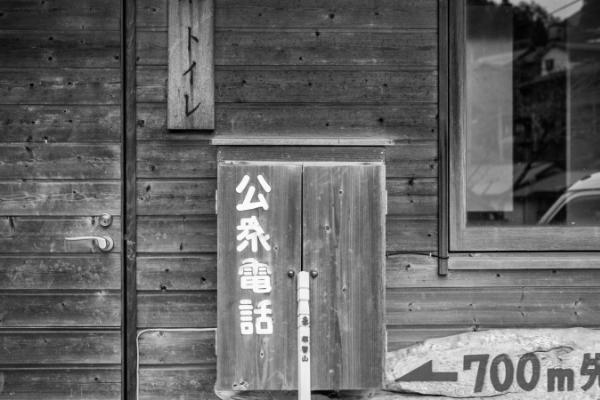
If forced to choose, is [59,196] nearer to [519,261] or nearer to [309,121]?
[309,121]

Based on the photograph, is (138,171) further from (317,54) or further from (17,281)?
(317,54)

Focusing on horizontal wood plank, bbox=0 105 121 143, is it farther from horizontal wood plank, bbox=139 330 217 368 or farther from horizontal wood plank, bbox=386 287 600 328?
horizontal wood plank, bbox=386 287 600 328

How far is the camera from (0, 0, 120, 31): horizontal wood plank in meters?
4.07

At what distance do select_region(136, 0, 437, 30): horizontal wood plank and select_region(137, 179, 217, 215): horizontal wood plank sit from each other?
32.6 inches

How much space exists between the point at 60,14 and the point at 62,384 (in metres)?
1.94

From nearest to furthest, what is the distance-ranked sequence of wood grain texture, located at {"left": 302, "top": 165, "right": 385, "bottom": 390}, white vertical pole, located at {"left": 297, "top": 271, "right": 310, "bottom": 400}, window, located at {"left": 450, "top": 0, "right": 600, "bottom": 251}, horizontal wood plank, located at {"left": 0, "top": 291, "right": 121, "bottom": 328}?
white vertical pole, located at {"left": 297, "top": 271, "right": 310, "bottom": 400} → wood grain texture, located at {"left": 302, "top": 165, "right": 385, "bottom": 390} → horizontal wood plank, located at {"left": 0, "top": 291, "right": 121, "bottom": 328} → window, located at {"left": 450, "top": 0, "right": 600, "bottom": 251}

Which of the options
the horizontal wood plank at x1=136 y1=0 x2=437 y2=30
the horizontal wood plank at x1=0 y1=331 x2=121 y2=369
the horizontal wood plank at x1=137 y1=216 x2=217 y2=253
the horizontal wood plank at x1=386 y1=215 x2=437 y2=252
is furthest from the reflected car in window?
the horizontal wood plank at x1=0 y1=331 x2=121 y2=369

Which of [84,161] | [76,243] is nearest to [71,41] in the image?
[84,161]

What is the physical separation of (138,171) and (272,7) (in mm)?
1119

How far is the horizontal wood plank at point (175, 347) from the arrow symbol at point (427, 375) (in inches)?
40.6

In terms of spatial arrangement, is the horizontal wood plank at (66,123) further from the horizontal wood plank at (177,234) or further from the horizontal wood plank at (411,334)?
the horizontal wood plank at (411,334)

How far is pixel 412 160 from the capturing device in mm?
4125

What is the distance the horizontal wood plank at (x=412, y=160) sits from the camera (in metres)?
4.12

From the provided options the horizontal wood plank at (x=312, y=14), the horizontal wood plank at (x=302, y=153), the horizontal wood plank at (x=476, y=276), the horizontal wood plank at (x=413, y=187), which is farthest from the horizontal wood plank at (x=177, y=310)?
the horizontal wood plank at (x=312, y=14)
